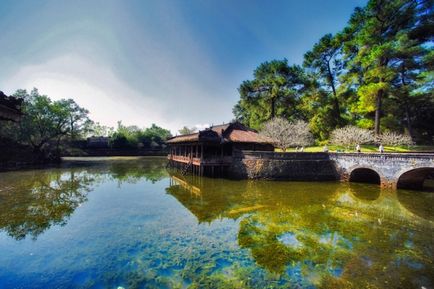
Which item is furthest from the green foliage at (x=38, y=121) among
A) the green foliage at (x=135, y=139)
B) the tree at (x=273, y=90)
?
the tree at (x=273, y=90)

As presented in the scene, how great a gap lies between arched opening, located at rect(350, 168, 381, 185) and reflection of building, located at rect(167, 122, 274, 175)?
27.9 feet

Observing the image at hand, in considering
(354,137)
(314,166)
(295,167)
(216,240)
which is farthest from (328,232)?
(354,137)

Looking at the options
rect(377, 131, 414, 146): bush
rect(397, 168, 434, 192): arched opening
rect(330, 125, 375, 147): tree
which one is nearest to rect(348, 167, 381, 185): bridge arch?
rect(397, 168, 434, 192): arched opening

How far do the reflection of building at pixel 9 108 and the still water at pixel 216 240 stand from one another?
6.49 meters

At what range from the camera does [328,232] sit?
8.23m

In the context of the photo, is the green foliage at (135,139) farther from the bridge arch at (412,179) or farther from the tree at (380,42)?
the bridge arch at (412,179)

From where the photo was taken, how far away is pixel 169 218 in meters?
9.67

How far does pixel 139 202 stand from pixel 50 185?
31.1 ft

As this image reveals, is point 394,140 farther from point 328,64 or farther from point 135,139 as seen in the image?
point 135,139

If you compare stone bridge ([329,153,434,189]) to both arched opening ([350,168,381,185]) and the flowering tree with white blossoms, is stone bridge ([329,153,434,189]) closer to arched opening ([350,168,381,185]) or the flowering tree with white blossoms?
arched opening ([350,168,381,185])

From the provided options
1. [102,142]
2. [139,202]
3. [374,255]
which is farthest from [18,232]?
[102,142]

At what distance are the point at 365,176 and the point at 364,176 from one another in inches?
3.9

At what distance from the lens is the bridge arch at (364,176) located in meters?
17.9

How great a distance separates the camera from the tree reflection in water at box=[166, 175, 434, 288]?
5.64m
